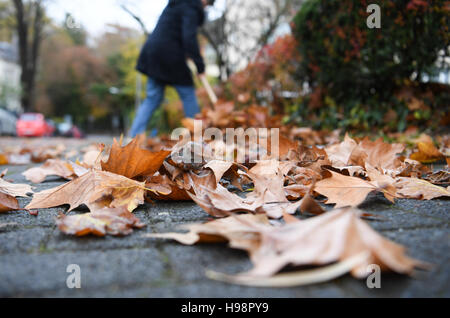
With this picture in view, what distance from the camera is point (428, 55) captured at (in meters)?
3.55

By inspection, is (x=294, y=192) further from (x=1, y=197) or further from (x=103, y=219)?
(x=1, y=197)

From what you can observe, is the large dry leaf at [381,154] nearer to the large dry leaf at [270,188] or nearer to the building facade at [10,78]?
the large dry leaf at [270,188]

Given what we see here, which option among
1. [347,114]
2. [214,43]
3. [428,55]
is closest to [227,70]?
[214,43]

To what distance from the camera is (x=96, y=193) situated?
47.6 inches

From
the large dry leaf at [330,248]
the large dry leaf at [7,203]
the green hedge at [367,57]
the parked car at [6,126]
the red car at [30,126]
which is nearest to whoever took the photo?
the large dry leaf at [330,248]

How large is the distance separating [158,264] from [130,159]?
25.8 inches

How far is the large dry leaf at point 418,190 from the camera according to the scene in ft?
4.10

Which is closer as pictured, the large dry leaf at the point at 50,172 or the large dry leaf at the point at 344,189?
the large dry leaf at the point at 344,189

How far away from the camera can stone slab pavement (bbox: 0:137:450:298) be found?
65 cm

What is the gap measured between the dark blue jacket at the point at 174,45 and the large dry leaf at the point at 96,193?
10.1 ft

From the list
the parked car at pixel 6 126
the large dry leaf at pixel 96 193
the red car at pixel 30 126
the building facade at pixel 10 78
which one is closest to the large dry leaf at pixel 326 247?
the large dry leaf at pixel 96 193

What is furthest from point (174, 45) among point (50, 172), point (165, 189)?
point (165, 189)

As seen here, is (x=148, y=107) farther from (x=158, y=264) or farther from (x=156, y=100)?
(x=158, y=264)

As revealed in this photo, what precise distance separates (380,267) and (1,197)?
3.79ft
